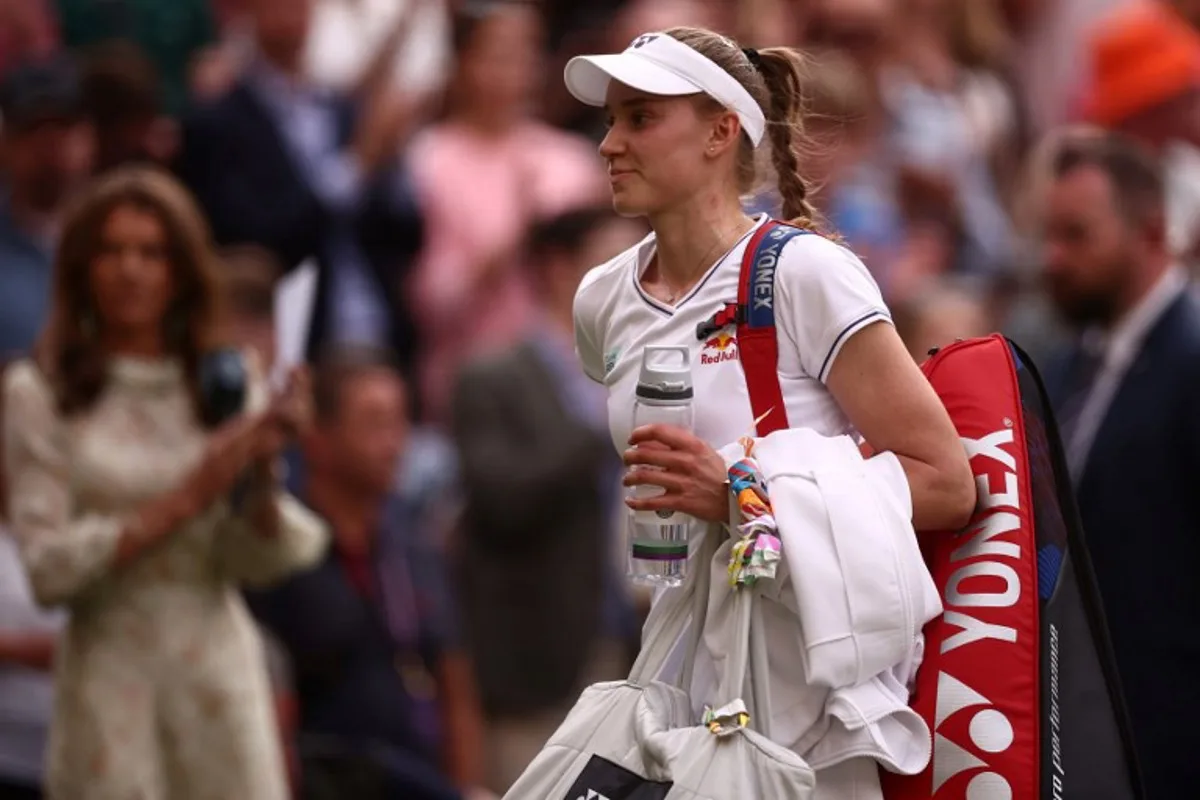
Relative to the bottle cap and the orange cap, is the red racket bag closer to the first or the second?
the bottle cap

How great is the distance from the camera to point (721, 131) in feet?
14.8

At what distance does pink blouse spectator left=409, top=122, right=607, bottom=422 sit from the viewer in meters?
9.42

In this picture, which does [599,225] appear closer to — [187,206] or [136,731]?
[187,206]

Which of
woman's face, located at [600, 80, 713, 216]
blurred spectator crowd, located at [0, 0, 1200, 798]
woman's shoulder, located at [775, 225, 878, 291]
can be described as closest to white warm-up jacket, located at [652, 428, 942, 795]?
woman's shoulder, located at [775, 225, 878, 291]

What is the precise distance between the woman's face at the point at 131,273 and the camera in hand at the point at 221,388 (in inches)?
8.8

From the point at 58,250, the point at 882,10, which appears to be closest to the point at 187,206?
the point at 58,250

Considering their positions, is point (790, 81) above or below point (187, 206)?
above

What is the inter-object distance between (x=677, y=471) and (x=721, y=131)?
71 centimetres

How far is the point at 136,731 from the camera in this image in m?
6.30

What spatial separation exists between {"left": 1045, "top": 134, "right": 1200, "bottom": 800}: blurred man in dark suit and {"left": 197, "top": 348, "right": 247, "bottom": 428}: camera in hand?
2.32m

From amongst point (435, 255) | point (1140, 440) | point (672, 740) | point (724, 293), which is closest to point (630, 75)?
point (724, 293)

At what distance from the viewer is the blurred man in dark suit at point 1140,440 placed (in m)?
6.07

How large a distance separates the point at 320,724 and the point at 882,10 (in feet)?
18.1

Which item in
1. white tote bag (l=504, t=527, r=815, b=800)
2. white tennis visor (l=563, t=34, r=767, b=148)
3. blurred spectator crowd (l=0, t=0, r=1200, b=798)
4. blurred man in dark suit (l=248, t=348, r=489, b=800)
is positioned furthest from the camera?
blurred spectator crowd (l=0, t=0, r=1200, b=798)
